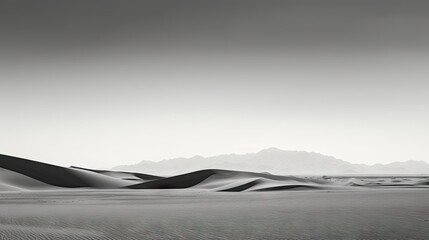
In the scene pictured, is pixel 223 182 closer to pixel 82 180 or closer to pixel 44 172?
Answer: pixel 82 180

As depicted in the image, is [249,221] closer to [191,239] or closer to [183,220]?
[183,220]

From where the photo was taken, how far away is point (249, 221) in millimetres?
1954

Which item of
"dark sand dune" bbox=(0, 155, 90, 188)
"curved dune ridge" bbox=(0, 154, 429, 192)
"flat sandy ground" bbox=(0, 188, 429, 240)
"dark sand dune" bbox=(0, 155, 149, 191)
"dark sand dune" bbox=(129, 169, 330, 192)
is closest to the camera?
"flat sandy ground" bbox=(0, 188, 429, 240)

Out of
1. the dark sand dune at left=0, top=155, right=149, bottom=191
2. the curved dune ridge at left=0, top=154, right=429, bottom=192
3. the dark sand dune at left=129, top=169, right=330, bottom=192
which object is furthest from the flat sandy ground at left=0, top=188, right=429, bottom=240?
the dark sand dune at left=0, top=155, right=149, bottom=191

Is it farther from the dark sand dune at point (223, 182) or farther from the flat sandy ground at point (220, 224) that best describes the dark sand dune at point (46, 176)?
the flat sandy ground at point (220, 224)

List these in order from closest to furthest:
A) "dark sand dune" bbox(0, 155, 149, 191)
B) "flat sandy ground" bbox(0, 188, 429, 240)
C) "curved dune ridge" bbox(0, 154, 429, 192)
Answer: "flat sandy ground" bbox(0, 188, 429, 240)
"curved dune ridge" bbox(0, 154, 429, 192)
"dark sand dune" bbox(0, 155, 149, 191)

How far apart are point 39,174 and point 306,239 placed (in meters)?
5.03

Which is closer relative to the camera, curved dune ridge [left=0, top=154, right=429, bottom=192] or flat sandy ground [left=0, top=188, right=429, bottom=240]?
flat sandy ground [left=0, top=188, right=429, bottom=240]

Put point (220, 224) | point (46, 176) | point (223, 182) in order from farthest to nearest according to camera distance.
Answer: point (223, 182)
point (46, 176)
point (220, 224)

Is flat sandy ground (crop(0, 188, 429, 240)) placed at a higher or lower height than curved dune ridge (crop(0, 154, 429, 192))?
lower

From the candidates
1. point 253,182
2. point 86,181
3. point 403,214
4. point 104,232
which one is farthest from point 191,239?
point 86,181

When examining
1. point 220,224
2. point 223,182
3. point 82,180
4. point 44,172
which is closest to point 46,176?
point 44,172

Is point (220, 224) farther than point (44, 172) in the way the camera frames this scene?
No

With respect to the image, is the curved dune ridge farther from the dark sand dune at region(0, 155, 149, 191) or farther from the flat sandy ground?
the flat sandy ground
